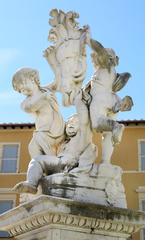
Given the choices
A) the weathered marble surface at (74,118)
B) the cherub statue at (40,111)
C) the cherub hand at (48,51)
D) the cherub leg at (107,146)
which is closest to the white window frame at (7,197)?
the cherub hand at (48,51)

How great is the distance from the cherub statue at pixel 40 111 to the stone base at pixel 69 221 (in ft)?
3.37

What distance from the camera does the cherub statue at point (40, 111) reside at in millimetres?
6953

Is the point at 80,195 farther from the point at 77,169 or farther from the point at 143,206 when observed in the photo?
the point at 143,206

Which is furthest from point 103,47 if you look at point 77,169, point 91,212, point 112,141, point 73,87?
point 91,212

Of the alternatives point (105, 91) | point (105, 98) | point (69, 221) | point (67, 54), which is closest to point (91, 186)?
point (69, 221)

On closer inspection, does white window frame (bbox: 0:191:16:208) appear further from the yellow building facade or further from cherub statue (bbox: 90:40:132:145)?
cherub statue (bbox: 90:40:132:145)

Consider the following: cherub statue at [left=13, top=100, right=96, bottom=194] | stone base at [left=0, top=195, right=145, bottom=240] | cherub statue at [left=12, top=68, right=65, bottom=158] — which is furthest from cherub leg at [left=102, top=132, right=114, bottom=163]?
stone base at [left=0, top=195, right=145, bottom=240]

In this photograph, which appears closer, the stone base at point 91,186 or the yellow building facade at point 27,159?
the stone base at point 91,186

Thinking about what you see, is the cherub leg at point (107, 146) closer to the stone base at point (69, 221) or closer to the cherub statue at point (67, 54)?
the cherub statue at point (67, 54)

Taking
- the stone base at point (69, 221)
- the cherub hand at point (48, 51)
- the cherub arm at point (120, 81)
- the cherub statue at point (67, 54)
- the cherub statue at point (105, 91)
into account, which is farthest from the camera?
the cherub hand at point (48, 51)

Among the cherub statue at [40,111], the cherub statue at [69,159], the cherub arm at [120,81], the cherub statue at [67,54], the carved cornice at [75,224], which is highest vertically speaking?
the cherub statue at [67,54]

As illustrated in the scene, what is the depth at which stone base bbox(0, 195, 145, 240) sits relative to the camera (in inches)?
226

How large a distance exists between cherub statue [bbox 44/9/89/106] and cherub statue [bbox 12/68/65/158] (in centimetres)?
23

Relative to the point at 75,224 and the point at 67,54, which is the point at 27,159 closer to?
the point at 67,54
